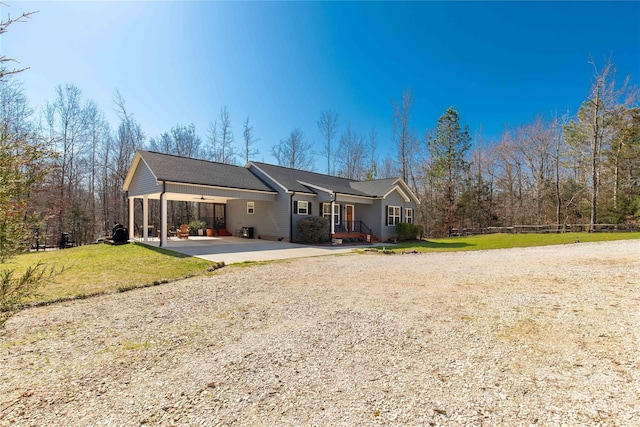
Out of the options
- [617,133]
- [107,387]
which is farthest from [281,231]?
[617,133]

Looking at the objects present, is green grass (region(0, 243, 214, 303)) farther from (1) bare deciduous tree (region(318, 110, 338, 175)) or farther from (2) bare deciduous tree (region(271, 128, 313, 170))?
(1) bare deciduous tree (region(318, 110, 338, 175))

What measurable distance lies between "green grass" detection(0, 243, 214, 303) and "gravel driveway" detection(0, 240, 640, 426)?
0.85 meters

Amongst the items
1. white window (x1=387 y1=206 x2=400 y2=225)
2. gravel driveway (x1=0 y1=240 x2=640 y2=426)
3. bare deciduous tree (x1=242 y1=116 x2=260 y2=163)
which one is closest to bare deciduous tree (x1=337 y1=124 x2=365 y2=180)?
bare deciduous tree (x1=242 y1=116 x2=260 y2=163)

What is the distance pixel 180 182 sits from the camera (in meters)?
13.9

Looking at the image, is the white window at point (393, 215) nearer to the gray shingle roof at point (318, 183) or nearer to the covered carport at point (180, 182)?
the gray shingle roof at point (318, 183)

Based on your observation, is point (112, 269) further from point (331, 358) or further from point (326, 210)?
point (326, 210)

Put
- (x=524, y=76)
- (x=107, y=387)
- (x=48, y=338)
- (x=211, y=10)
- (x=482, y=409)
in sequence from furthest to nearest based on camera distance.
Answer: (x=524, y=76) → (x=211, y=10) → (x=48, y=338) → (x=107, y=387) → (x=482, y=409)

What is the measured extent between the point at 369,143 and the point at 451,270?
29609mm

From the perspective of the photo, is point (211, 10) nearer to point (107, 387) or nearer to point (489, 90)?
point (107, 387)

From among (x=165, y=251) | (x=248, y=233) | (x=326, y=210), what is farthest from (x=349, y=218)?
(x=165, y=251)

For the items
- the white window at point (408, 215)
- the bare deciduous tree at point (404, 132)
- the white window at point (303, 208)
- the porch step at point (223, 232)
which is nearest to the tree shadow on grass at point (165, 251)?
the porch step at point (223, 232)

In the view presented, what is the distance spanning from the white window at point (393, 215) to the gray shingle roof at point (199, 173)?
870 cm

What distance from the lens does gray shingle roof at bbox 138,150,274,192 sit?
47.2ft

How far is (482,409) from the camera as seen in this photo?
2.46 meters
